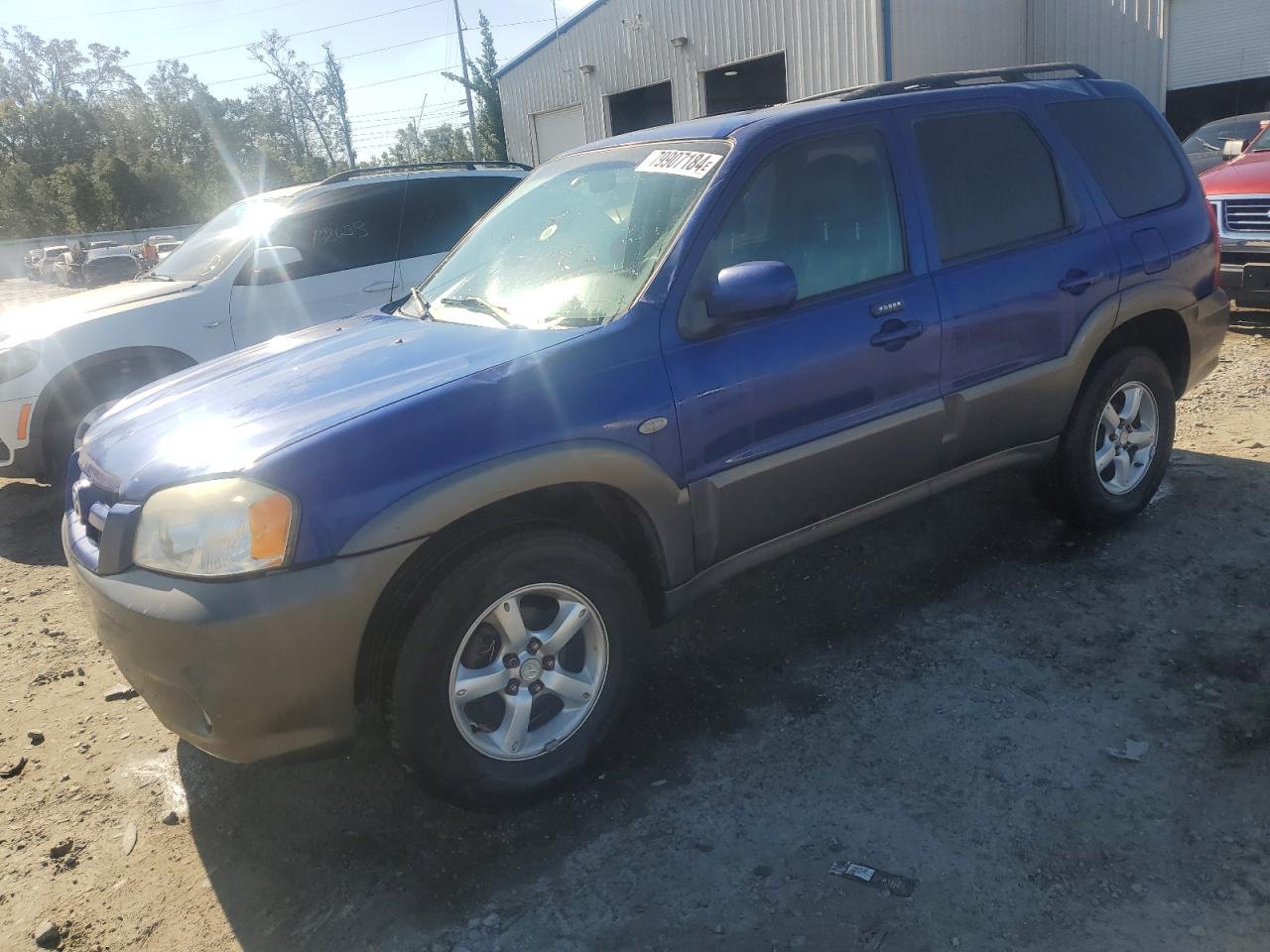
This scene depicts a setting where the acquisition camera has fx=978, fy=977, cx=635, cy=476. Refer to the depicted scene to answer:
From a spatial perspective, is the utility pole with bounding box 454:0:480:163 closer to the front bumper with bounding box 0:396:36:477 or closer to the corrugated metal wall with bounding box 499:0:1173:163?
the corrugated metal wall with bounding box 499:0:1173:163

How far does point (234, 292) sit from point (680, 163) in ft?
13.2

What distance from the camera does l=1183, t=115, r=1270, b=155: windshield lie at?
1055cm

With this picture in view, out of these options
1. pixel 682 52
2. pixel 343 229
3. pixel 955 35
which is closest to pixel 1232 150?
pixel 343 229

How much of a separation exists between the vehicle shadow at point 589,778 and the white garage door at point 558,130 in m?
20.3

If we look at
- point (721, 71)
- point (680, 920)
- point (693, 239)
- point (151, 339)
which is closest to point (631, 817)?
point (680, 920)

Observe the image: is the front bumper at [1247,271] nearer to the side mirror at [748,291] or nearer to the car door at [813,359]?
the car door at [813,359]

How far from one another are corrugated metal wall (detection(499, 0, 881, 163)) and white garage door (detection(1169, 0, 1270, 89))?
481cm

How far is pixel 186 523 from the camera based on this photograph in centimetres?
245

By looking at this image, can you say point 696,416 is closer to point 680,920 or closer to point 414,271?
point 680,920

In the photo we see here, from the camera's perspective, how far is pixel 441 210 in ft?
23.6

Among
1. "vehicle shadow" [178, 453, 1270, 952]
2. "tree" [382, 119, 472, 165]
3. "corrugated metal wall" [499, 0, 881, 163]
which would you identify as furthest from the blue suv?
"tree" [382, 119, 472, 165]

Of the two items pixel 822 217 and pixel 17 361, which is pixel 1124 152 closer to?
pixel 822 217

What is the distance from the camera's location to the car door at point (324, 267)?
6367mm

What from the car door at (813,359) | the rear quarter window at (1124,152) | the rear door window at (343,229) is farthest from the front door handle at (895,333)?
the rear door window at (343,229)
